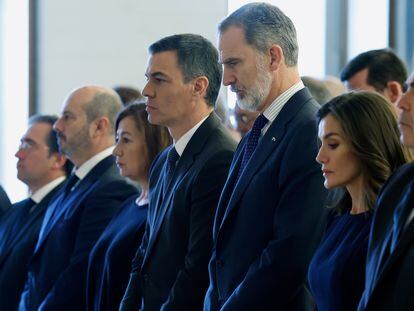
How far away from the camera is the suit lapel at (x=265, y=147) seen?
371 cm

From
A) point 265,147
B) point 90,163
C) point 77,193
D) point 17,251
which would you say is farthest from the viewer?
point 17,251

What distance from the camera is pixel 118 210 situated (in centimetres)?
507

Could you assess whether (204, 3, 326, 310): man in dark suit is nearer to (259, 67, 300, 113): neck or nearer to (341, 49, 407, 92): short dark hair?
(259, 67, 300, 113): neck

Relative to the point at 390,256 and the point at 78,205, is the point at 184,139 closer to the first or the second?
the point at 78,205

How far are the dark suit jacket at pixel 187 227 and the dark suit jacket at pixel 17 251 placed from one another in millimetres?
1687

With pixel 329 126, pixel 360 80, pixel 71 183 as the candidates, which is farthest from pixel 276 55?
pixel 71 183

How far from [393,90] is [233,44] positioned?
4.44 ft

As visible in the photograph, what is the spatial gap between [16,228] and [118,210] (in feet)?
4.37

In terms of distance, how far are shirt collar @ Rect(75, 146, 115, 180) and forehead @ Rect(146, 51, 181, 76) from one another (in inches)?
50.3

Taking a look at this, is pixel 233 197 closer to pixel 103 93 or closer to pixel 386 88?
pixel 386 88

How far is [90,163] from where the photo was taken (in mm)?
5613

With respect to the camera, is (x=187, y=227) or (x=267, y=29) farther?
(x=187, y=227)

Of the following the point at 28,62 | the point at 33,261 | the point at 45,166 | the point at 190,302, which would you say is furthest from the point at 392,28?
the point at 190,302

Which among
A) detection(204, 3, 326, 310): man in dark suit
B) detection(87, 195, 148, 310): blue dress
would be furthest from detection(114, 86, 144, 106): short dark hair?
detection(204, 3, 326, 310): man in dark suit
